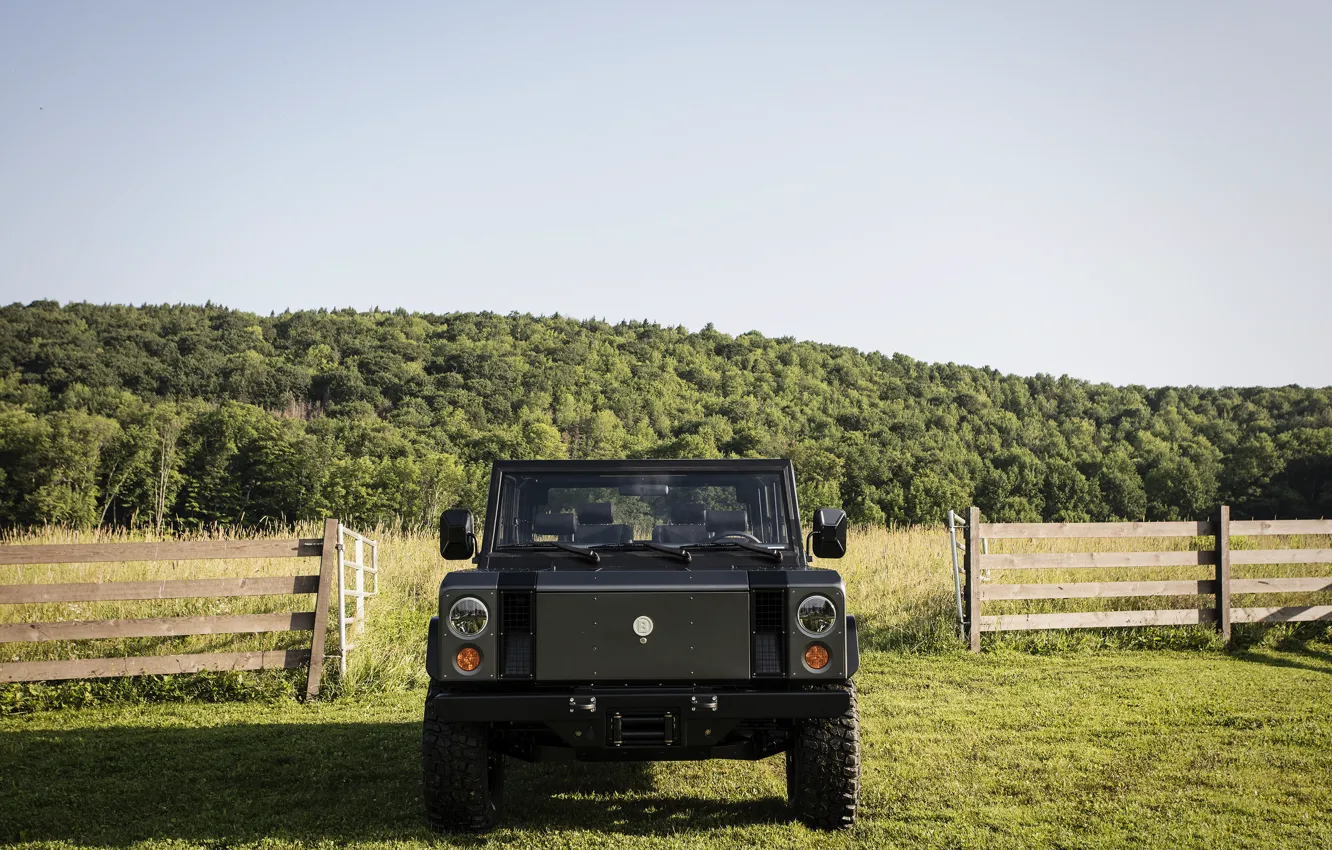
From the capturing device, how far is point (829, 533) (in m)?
5.49

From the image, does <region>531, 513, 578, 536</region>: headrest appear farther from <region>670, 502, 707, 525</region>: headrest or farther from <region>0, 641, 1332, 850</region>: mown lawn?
<region>0, 641, 1332, 850</region>: mown lawn

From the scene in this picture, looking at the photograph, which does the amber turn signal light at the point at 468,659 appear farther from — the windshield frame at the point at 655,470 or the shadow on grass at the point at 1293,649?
the shadow on grass at the point at 1293,649

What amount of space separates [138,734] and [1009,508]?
181ft

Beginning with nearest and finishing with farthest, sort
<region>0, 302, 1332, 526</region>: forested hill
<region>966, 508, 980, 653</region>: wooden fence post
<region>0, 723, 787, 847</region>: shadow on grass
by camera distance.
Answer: <region>0, 723, 787, 847</region>: shadow on grass < <region>966, 508, 980, 653</region>: wooden fence post < <region>0, 302, 1332, 526</region>: forested hill

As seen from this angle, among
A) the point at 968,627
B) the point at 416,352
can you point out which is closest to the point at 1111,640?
the point at 968,627

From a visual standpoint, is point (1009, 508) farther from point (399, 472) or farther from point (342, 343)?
point (342, 343)

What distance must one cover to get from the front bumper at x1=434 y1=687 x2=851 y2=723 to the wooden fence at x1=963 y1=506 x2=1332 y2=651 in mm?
7102

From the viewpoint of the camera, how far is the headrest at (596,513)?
572cm

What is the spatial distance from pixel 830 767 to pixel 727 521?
1.47m

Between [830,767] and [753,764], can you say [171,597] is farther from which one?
[830,767]

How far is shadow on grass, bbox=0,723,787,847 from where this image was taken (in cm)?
511

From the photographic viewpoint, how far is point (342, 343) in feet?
202

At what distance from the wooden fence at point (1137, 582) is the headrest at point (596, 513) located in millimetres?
6485

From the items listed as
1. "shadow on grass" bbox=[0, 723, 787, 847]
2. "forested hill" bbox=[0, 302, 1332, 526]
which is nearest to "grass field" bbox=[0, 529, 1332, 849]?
"shadow on grass" bbox=[0, 723, 787, 847]
